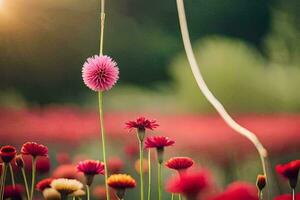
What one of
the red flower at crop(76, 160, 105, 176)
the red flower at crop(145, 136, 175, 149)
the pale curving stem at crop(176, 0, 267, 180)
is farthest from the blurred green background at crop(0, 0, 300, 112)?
the red flower at crop(76, 160, 105, 176)

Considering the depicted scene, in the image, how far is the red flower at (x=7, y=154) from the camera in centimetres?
147

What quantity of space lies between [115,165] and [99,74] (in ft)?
0.90

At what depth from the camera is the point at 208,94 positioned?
1.61 metres

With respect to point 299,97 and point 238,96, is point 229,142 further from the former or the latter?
point 299,97

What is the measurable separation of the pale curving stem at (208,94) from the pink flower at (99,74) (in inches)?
9.6

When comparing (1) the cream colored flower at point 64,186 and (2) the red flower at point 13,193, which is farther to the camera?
(2) the red flower at point 13,193

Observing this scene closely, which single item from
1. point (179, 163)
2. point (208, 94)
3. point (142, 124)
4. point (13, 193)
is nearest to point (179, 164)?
point (179, 163)

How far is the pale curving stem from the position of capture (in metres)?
1.56

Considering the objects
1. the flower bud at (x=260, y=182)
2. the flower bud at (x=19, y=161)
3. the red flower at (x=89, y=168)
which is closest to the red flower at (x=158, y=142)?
the red flower at (x=89, y=168)

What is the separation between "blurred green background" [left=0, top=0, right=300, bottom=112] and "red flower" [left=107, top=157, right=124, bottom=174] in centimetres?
16

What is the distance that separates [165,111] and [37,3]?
528 mm

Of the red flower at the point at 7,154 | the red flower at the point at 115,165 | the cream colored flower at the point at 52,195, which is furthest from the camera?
A: the red flower at the point at 115,165

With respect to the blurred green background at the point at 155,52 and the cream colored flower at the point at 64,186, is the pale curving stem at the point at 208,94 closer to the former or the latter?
the blurred green background at the point at 155,52

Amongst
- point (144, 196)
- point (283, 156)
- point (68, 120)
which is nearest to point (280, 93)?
point (283, 156)
